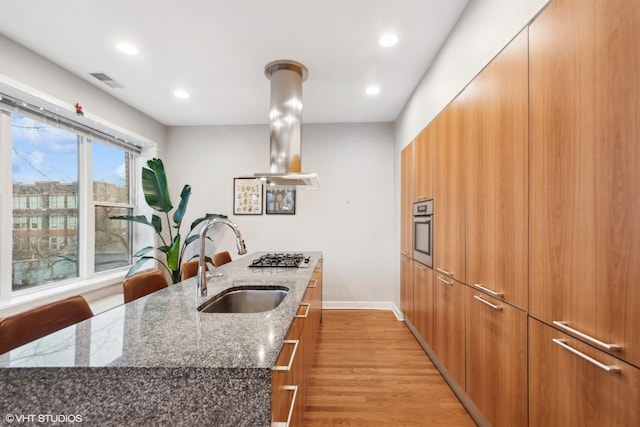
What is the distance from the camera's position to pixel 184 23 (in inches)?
79.7

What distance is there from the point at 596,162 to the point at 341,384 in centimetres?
209

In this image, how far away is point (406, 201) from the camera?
3.31 meters

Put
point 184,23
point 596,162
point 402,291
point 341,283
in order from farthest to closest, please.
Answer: point 341,283 → point 402,291 → point 184,23 → point 596,162

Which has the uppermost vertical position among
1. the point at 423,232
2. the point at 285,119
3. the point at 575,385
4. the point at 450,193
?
the point at 285,119

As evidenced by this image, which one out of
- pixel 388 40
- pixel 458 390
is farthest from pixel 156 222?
pixel 458 390

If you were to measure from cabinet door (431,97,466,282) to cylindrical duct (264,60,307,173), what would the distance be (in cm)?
122

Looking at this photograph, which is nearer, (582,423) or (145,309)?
(582,423)

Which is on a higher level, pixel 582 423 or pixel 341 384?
pixel 582 423

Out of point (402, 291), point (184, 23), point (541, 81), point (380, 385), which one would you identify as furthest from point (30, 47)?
point (402, 291)

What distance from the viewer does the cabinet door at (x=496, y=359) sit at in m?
1.27

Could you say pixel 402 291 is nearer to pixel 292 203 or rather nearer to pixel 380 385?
pixel 380 385

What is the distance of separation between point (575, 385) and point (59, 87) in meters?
4.01

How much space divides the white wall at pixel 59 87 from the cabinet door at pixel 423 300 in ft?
11.9

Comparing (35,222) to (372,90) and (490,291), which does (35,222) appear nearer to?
(372,90)
